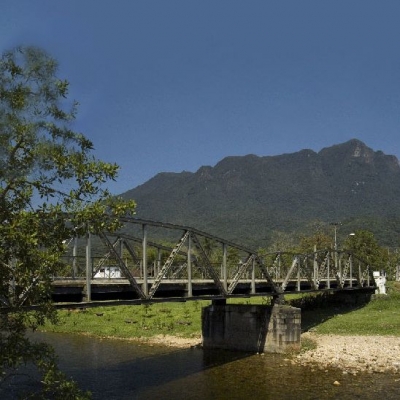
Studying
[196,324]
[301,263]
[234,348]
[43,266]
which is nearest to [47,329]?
[196,324]

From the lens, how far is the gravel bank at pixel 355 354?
1427 inches

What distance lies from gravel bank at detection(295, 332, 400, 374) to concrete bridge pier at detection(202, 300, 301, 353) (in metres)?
2.35

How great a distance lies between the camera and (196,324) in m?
57.0

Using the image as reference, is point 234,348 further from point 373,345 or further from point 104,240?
point 104,240

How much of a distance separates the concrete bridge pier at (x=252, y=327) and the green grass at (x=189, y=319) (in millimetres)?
7025

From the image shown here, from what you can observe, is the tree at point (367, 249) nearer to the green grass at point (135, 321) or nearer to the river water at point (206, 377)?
the green grass at point (135, 321)

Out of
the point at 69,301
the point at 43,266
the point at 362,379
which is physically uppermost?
the point at 43,266

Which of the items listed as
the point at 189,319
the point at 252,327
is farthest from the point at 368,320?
the point at 189,319

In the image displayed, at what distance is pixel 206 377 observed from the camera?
3409cm

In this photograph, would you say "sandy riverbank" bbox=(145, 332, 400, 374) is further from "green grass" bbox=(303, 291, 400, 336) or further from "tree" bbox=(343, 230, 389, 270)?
"tree" bbox=(343, 230, 389, 270)

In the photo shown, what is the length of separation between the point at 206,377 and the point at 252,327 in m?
10.9

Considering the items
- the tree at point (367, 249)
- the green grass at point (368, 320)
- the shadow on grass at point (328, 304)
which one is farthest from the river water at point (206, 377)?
the tree at point (367, 249)

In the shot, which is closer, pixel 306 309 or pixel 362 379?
pixel 362 379

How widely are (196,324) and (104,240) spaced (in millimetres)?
36557
